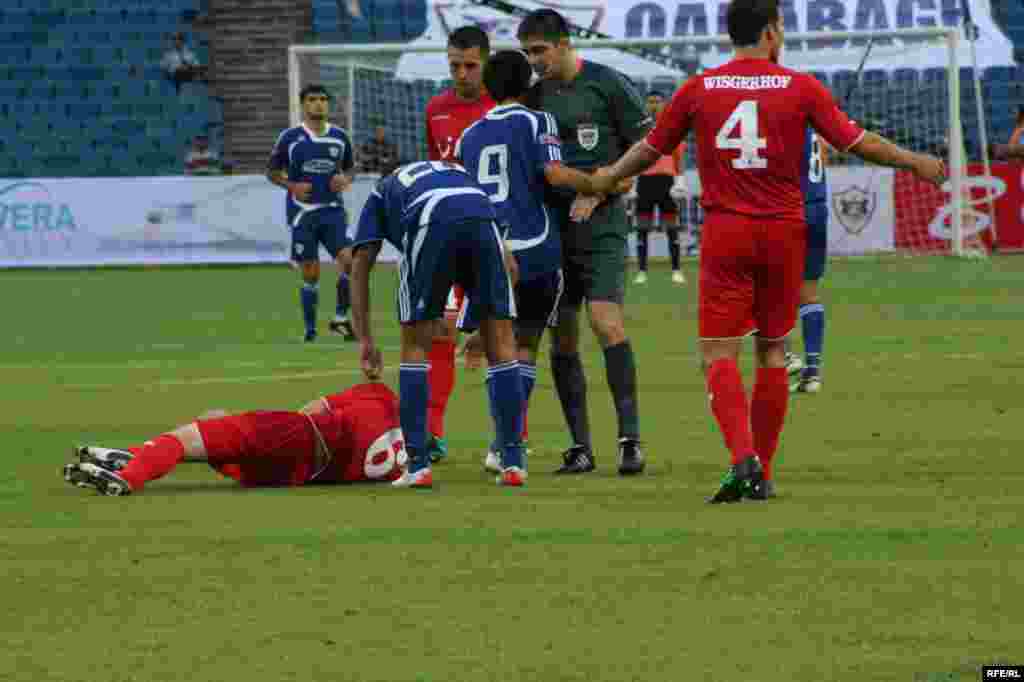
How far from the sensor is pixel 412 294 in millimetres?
8938

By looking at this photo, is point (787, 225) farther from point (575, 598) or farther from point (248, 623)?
point (248, 623)

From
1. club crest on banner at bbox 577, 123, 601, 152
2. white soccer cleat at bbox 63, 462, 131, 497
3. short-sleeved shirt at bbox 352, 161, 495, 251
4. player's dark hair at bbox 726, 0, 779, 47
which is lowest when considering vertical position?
white soccer cleat at bbox 63, 462, 131, 497

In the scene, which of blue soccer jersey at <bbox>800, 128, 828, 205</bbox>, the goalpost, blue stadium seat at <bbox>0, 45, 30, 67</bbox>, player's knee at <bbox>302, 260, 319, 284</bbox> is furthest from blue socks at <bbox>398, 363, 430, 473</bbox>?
blue stadium seat at <bbox>0, 45, 30, 67</bbox>

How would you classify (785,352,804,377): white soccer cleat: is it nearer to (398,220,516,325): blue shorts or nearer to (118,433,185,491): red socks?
(398,220,516,325): blue shorts

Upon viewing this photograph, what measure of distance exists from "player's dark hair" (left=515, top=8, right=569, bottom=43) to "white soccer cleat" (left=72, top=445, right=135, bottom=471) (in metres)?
Answer: 2.64

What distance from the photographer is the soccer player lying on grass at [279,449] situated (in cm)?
855

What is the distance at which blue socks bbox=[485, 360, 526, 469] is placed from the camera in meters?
8.95

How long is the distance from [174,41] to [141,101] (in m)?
1.35

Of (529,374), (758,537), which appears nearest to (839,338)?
(529,374)

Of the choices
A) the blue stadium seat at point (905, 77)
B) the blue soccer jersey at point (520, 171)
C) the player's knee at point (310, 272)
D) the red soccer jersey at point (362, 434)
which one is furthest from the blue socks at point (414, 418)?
the blue stadium seat at point (905, 77)

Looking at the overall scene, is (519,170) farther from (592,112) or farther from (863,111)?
(863,111)

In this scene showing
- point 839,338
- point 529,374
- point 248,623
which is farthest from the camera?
point 839,338

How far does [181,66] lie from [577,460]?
94.3 feet

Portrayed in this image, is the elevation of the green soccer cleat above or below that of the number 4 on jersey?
below
